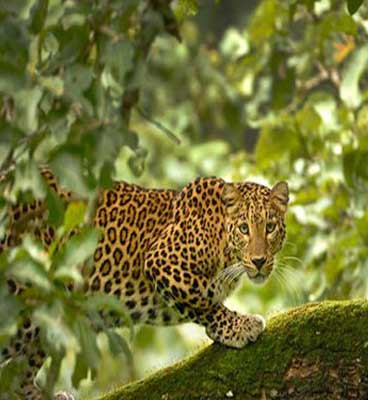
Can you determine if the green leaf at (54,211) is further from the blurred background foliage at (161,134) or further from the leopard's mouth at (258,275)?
the leopard's mouth at (258,275)

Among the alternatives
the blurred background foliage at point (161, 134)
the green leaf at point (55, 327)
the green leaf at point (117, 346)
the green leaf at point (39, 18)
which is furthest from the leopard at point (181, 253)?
the green leaf at point (55, 327)

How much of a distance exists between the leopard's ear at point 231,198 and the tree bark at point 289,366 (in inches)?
30.8

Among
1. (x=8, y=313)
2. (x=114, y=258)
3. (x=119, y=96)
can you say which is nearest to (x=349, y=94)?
(x=119, y=96)

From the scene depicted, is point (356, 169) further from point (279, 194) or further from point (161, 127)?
point (161, 127)

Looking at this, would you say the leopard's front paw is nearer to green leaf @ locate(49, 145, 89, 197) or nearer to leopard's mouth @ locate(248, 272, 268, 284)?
leopard's mouth @ locate(248, 272, 268, 284)

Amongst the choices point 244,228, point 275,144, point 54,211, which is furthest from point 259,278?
point 275,144

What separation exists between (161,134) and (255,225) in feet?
28.2

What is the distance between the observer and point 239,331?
7.38 metres

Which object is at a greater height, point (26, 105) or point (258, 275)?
point (26, 105)

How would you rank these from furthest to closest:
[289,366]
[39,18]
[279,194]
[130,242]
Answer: [130,242]
[279,194]
[289,366]
[39,18]

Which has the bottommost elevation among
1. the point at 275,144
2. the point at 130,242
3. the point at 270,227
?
the point at 275,144

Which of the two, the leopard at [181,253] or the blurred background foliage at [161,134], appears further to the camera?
the leopard at [181,253]

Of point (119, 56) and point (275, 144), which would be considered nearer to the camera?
point (119, 56)

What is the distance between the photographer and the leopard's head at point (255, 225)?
782 cm
